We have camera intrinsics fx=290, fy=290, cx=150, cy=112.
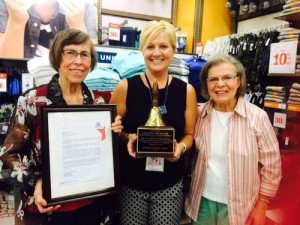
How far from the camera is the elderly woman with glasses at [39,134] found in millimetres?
1172

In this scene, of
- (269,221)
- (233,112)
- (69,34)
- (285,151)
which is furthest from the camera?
(285,151)

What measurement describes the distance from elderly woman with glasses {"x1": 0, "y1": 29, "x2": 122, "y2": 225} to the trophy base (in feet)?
0.43

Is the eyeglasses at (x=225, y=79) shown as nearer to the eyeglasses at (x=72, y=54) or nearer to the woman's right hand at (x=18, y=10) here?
the eyeglasses at (x=72, y=54)

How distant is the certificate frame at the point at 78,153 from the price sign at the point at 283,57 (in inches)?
61.9

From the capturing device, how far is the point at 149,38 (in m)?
1.39

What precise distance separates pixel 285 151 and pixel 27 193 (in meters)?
2.16

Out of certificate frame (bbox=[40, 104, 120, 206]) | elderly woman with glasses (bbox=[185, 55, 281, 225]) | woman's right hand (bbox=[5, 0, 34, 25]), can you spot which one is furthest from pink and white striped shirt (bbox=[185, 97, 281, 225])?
woman's right hand (bbox=[5, 0, 34, 25])

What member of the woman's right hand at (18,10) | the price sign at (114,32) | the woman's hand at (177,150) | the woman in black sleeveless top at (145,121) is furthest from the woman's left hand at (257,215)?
the woman's right hand at (18,10)

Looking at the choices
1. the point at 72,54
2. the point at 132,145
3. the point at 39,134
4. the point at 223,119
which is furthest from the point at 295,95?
the point at 39,134

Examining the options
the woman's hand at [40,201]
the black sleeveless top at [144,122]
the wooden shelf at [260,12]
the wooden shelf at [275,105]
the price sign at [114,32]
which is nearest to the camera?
the woman's hand at [40,201]

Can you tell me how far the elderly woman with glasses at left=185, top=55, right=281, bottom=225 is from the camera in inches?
56.0

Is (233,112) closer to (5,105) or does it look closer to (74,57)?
(74,57)

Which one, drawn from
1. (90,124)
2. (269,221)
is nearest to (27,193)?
(90,124)

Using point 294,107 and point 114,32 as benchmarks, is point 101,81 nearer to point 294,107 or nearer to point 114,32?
point 114,32
